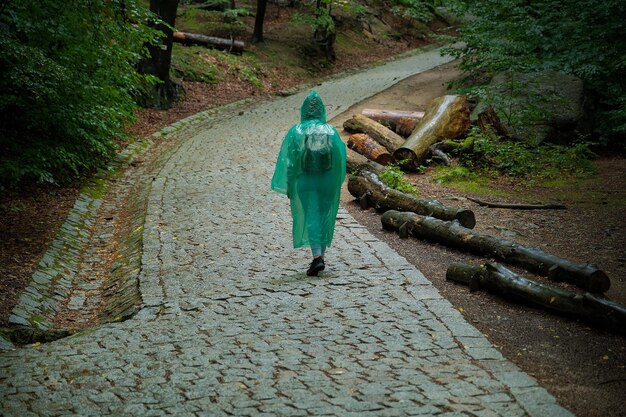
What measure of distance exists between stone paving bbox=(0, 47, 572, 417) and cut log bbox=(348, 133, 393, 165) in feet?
13.2

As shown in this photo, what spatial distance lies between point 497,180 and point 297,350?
781 centimetres

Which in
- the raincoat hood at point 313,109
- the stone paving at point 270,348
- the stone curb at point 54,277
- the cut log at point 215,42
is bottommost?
the stone curb at point 54,277

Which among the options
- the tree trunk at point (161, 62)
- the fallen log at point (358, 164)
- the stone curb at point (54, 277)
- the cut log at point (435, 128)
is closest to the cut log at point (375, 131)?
the cut log at point (435, 128)

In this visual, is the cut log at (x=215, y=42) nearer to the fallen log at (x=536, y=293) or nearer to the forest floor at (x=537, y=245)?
the forest floor at (x=537, y=245)

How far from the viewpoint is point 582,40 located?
15219mm

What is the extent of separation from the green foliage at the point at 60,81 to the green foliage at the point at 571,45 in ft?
26.8

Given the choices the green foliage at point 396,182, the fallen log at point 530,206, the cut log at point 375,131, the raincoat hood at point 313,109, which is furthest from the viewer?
the cut log at point 375,131

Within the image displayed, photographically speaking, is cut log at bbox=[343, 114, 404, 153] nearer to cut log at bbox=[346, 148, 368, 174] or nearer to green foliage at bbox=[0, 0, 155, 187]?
cut log at bbox=[346, 148, 368, 174]

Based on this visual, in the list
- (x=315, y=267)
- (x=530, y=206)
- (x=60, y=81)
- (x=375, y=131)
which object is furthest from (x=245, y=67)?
(x=315, y=267)

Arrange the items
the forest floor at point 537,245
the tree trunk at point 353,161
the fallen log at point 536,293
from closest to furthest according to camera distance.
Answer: the forest floor at point 537,245 → the fallen log at point 536,293 → the tree trunk at point 353,161

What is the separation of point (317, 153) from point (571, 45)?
10.6m

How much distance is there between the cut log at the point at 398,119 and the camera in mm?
15625

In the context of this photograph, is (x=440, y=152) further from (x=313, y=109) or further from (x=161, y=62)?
(x=161, y=62)

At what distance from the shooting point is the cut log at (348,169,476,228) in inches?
349
